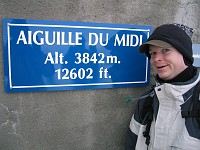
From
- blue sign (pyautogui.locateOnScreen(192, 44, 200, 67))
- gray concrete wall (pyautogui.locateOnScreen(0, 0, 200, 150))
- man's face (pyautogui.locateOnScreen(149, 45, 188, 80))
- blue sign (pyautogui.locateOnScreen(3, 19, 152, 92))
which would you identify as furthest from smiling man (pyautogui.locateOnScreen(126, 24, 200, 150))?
blue sign (pyautogui.locateOnScreen(192, 44, 200, 67))

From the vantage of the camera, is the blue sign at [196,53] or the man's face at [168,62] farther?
the blue sign at [196,53]

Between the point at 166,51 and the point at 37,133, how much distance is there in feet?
3.58

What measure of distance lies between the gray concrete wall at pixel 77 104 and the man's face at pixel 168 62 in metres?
0.42

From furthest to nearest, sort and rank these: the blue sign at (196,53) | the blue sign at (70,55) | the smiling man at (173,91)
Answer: the blue sign at (196,53) → the blue sign at (70,55) → the smiling man at (173,91)

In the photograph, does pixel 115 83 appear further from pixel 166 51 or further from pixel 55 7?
pixel 55 7

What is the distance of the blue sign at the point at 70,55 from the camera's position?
1465mm

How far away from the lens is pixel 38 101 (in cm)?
161

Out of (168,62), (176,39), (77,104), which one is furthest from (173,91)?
(77,104)

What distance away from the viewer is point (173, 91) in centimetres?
137

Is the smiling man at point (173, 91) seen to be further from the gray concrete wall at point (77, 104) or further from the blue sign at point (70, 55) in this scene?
the gray concrete wall at point (77, 104)

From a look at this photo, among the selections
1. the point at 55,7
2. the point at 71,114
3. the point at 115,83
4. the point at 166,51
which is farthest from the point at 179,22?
the point at 71,114

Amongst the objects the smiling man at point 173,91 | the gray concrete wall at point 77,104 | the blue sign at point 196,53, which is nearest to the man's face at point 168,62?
the smiling man at point 173,91

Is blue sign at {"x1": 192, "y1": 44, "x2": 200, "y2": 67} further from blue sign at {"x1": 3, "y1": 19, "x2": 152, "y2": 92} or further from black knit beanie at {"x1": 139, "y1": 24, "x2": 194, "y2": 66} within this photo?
black knit beanie at {"x1": 139, "y1": 24, "x2": 194, "y2": 66}

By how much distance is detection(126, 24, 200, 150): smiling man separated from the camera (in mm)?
1345
